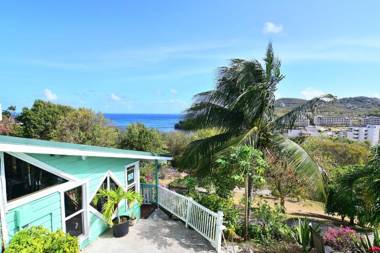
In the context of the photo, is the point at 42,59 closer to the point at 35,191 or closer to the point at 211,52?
the point at 211,52

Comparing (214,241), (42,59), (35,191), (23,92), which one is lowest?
(214,241)

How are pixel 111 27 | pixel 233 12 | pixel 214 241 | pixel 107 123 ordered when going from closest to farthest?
pixel 214 241, pixel 233 12, pixel 111 27, pixel 107 123

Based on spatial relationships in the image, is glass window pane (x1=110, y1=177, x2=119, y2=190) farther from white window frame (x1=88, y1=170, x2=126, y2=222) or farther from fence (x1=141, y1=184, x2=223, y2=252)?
fence (x1=141, y1=184, x2=223, y2=252)

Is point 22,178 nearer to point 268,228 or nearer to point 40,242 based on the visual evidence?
point 40,242

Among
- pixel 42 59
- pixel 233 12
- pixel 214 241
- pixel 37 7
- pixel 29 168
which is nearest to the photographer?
pixel 29 168

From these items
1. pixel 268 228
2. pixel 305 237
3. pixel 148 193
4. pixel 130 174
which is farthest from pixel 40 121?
pixel 305 237

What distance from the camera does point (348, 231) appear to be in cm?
763

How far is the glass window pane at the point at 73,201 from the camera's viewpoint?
6387mm

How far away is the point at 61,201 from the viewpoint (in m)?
6.02

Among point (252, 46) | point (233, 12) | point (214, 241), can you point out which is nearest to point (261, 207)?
point (214, 241)

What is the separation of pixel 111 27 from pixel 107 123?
1105 centimetres

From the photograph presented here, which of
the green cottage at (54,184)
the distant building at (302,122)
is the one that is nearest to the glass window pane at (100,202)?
the green cottage at (54,184)

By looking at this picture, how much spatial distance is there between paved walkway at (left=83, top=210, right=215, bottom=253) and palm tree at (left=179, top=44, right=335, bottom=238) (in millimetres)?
2272

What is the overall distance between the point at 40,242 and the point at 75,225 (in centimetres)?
240
